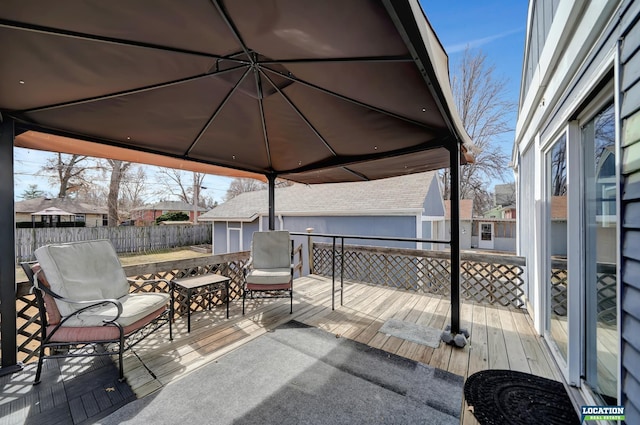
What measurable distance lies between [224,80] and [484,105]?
51.2 ft

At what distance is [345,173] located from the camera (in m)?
4.63

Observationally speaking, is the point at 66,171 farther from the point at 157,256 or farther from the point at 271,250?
the point at 271,250

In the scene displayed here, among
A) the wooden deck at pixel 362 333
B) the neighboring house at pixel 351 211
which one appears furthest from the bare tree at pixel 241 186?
the wooden deck at pixel 362 333

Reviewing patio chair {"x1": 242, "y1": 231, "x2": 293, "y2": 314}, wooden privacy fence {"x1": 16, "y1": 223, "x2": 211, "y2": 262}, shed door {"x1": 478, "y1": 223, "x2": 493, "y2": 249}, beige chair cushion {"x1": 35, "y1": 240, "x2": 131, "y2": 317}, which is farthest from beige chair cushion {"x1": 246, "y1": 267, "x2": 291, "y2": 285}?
shed door {"x1": 478, "y1": 223, "x2": 493, "y2": 249}

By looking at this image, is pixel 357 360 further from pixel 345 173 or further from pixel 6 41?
pixel 6 41

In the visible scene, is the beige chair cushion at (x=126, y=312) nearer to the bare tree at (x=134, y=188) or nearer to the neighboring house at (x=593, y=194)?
the neighboring house at (x=593, y=194)

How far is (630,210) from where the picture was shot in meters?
1.17

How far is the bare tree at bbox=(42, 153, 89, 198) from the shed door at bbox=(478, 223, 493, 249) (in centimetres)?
2435

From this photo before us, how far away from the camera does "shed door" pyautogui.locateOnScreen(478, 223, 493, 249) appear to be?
52.1 ft

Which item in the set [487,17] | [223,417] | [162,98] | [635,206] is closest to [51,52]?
[162,98]

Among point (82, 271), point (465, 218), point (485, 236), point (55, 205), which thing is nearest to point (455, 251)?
point (82, 271)

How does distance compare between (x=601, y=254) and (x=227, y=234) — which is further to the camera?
(x=227, y=234)

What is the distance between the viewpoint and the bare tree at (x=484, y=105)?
13.2 m

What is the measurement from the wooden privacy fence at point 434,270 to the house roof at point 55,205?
19.6 metres
